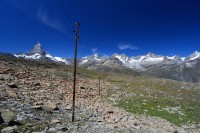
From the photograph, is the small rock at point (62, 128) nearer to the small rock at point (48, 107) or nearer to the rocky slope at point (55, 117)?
the rocky slope at point (55, 117)

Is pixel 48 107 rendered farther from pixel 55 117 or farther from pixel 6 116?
pixel 6 116

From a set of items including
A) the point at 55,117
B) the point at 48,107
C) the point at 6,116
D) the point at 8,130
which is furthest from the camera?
the point at 48,107

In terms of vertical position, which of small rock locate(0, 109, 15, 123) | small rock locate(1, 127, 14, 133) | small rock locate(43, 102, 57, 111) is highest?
small rock locate(43, 102, 57, 111)

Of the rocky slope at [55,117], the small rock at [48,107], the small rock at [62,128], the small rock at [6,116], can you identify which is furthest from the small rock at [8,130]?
the small rock at [48,107]

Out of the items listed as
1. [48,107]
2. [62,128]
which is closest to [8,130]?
[62,128]

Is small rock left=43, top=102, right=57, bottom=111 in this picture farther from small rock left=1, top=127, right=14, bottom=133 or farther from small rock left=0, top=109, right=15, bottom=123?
small rock left=1, top=127, right=14, bottom=133

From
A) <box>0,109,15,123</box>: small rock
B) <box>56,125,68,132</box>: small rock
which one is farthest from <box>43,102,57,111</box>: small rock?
<box>56,125,68,132</box>: small rock

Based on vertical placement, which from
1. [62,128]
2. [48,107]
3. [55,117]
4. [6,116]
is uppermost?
[48,107]

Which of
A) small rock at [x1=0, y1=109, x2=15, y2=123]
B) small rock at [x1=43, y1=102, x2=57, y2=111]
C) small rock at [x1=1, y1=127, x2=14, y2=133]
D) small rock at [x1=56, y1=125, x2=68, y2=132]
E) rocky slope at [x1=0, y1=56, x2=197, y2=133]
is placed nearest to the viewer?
small rock at [x1=1, y1=127, x2=14, y2=133]

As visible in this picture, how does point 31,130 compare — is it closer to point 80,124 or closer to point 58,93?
point 80,124

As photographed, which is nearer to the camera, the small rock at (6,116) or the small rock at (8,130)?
the small rock at (8,130)

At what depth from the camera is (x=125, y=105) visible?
49781 millimetres

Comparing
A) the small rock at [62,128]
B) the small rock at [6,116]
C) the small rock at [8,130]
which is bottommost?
the small rock at [62,128]

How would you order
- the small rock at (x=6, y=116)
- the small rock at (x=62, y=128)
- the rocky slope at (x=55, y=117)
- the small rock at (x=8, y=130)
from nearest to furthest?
the small rock at (x=8, y=130) → the small rock at (x=6, y=116) → the small rock at (x=62, y=128) → the rocky slope at (x=55, y=117)
